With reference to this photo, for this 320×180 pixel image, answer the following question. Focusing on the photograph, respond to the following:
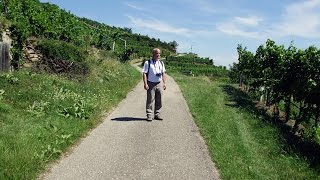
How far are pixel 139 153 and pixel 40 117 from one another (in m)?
3.36

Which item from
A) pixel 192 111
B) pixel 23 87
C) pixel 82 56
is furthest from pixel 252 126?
pixel 82 56

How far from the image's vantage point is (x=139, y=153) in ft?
28.0

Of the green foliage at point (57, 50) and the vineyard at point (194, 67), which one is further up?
the green foliage at point (57, 50)

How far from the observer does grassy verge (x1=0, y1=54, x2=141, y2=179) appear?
721cm

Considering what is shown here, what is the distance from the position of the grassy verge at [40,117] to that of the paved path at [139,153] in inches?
12.8

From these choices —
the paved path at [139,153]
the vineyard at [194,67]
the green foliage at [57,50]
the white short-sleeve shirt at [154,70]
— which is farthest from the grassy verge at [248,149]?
the vineyard at [194,67]

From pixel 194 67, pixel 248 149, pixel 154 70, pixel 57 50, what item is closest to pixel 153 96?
pixel 154 70

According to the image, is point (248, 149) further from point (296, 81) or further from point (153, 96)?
point (296, 81)

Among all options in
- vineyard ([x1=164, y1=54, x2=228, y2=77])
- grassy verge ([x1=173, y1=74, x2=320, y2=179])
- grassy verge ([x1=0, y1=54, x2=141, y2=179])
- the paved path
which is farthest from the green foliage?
vineyard ([x1=164, y1=54, x2=228, y2=77])

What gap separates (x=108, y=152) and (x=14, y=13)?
54.4 feet

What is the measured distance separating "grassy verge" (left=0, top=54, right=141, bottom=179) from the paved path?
12.8 inches

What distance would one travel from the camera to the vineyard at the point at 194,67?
73.9 meters

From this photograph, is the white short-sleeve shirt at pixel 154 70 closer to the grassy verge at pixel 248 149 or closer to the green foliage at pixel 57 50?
the grassy verge at pixel 248 149

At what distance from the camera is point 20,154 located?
7.29 meters
